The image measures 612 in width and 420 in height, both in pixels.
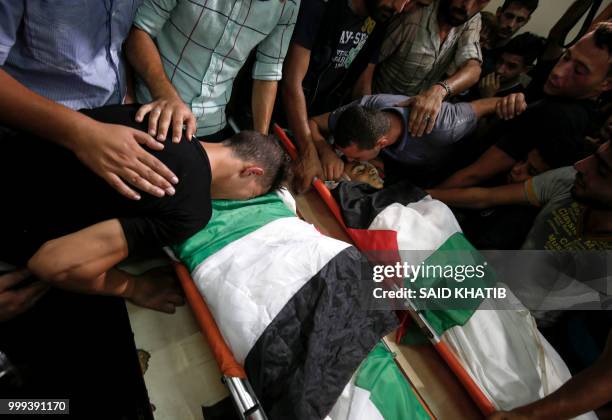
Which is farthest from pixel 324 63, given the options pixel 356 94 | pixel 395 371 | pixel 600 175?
pixel 395 371

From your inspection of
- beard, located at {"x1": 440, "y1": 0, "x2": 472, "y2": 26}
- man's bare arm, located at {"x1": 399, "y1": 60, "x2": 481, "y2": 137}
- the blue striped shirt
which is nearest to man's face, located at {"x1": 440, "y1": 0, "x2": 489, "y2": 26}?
beard, located at {"x1": 440, "y1": 0, "x2": 472, "y2": 26}

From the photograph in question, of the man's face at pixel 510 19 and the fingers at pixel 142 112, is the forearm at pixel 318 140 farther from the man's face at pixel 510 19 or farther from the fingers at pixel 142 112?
the man's face at pixel 510 19

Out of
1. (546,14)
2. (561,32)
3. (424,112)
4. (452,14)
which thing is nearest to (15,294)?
(424,112)

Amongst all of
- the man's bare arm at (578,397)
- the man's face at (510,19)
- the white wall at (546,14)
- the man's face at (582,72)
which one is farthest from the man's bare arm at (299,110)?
the white wall at (546,14)

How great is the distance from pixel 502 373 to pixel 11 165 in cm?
153

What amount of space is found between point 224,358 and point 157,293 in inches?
12.5

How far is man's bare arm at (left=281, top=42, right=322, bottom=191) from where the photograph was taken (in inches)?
62.7

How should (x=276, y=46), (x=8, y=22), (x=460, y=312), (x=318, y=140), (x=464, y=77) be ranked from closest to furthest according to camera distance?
(x=8, y=22) → (x=460, y=312) → (x=276, y=46) → (x=318, y=140) → (x=464, y=77)

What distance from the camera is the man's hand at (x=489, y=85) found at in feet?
8.08

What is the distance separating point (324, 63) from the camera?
172 centimetres

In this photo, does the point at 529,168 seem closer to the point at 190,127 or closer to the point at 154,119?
the point at 190,127

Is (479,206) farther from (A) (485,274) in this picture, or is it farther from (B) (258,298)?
(B) (258,298)

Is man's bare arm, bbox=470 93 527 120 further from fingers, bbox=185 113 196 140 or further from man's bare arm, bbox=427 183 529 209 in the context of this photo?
fingers, bbox=185 113 196 140

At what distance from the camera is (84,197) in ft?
3.06
